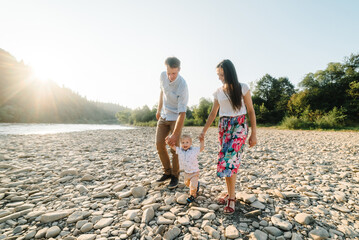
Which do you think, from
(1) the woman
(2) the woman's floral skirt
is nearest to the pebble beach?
(1) the woman

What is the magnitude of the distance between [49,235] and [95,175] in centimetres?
216

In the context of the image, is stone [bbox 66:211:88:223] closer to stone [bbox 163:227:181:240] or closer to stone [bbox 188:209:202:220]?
stone [bbox 163:227:181:240]

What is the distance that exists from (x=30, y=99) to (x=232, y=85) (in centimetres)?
9835

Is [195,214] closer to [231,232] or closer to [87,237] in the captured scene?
[231,232]

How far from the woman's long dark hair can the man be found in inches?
36.7

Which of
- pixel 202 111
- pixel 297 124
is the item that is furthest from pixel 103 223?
pixel 202 111

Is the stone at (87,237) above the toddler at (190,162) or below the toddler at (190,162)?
below

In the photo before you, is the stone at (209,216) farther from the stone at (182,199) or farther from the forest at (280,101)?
the forest at (280,101)

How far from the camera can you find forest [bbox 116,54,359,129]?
67.2 feet

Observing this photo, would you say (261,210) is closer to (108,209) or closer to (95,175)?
(108,209)

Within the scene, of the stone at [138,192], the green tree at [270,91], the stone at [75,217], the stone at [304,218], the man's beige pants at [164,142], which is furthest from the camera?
the green tree at [270,91]

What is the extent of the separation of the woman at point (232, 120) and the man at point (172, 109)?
80cm

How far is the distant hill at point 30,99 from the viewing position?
61.9 meters

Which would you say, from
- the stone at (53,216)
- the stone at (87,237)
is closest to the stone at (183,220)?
the stone at (87,237)
